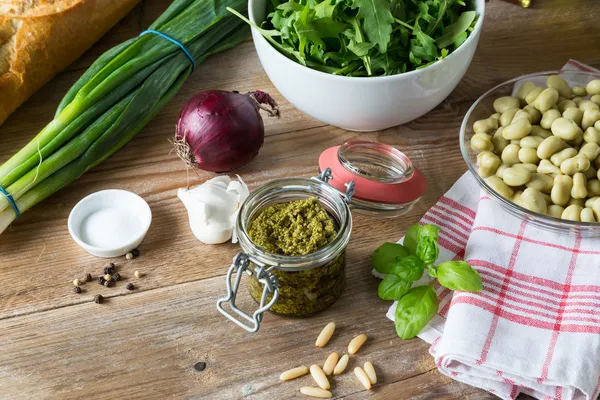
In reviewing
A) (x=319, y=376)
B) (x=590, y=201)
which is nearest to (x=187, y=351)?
(x=319, y=376)

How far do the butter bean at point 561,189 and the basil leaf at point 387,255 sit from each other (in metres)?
0.31

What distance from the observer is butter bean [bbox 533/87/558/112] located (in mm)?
1573

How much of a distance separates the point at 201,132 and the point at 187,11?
1.37 ft

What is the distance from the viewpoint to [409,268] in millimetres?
1368

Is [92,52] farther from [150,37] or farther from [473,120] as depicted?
[473,120]

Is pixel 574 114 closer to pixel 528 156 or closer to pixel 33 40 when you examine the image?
pixel 528 156

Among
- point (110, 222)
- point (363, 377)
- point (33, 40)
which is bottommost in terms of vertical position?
point (363, 377)

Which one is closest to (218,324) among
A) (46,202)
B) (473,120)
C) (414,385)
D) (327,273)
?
(327,273)

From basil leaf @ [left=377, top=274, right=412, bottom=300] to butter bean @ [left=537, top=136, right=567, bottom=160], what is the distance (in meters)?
0.40

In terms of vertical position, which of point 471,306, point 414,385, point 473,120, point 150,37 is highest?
point 150,37

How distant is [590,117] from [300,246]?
69cm

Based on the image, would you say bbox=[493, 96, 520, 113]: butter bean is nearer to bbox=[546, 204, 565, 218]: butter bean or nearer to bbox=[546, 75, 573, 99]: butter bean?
bbox=[546, 75, 573, 99]: butter bean

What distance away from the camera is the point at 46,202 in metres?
1.66

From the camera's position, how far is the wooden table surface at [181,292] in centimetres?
133
